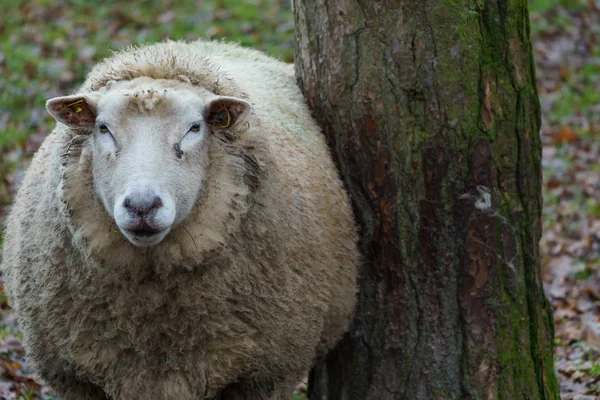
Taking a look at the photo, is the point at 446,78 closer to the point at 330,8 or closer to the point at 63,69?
the point at 330,8

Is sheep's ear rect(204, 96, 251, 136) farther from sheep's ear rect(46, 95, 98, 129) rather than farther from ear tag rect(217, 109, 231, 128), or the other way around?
sheep's ear rect(46, 95, 98, 129)

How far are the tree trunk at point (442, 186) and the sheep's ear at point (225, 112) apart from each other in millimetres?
856

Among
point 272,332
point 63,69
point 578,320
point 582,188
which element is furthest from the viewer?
point 63,69

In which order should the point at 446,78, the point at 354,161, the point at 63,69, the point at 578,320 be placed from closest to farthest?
the point at 446,78, the point at 354,161, the point at 578,320, the point at 63,69


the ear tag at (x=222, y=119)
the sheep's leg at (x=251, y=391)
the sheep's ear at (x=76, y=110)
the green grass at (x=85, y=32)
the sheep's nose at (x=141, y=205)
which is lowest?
the sheep's leg at (x=251, y=391)

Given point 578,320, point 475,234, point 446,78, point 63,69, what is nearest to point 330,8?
point 446,78

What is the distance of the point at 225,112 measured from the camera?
3.85 meters

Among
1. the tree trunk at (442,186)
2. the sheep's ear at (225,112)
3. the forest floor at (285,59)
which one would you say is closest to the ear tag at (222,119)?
the sheep's ear at (225,112)

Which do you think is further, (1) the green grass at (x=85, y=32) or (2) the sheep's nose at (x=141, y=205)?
(1) the green grass at (x=85, y=32)

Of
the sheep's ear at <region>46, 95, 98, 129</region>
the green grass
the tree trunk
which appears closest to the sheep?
the sheep's ear at <region>46, 95, 98, 129</region>

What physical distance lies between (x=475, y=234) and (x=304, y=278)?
87 cm

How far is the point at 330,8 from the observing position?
4.53 m

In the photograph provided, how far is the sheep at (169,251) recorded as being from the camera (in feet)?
12.2

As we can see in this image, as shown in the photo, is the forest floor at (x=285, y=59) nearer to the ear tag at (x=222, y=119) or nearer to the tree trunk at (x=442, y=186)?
the tree trunk at (x=442, y=186)
